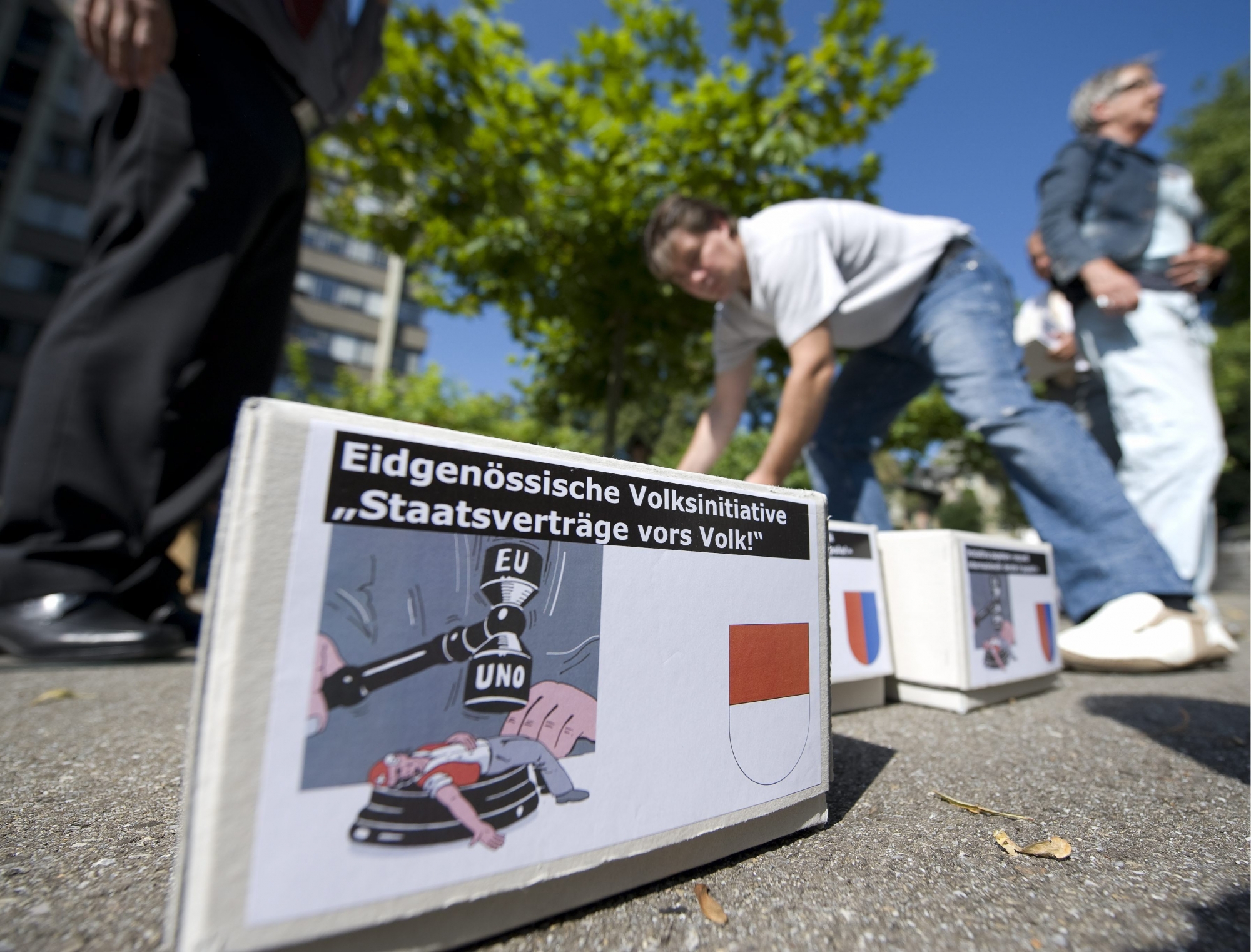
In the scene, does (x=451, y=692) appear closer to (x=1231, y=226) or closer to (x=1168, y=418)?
(x=1168, y=418)

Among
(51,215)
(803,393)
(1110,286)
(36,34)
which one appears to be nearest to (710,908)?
(803,393)

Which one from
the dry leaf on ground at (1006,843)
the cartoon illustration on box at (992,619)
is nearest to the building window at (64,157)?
the cartoon illustration on box at (992,619)

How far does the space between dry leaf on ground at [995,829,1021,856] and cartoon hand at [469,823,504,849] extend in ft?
1.86

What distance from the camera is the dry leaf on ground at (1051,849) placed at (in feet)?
2.22

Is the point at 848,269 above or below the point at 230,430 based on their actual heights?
above

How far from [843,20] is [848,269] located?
3660 mm

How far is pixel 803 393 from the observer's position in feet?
5.94

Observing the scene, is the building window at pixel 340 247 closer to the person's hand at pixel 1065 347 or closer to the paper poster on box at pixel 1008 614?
the person's hand at pixel 1065 347

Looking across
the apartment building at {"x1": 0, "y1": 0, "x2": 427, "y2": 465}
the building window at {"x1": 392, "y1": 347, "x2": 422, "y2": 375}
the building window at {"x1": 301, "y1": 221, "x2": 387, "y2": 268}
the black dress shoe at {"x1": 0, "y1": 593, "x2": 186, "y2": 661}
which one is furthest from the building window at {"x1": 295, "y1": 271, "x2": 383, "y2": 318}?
the black dress shoe at {"x1": 0, "y1": 593, "x2": 186, "y2": 661}

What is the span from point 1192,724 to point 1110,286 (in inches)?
60.7

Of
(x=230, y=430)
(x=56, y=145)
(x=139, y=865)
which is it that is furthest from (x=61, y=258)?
(x=139, y=865)

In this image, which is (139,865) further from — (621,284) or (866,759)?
(621,284)

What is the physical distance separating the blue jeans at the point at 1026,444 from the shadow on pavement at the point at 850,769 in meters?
1.10

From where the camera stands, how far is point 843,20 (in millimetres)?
4434
